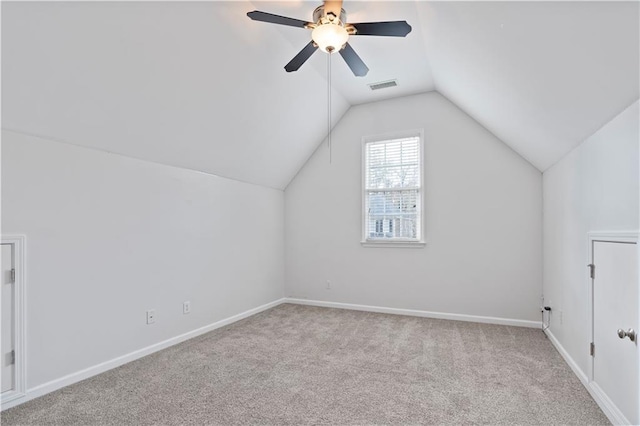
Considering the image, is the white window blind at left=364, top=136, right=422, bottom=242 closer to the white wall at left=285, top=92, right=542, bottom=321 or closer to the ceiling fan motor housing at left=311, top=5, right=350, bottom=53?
the white wall at left=285, top=92, right=542, bottom=321

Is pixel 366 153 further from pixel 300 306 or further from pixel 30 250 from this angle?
pixel 30 250

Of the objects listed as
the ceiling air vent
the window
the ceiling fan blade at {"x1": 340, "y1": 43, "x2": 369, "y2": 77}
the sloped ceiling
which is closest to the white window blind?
the window

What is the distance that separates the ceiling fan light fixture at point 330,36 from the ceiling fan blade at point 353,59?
0.50 feet

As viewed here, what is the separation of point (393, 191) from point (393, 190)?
0.02 meters

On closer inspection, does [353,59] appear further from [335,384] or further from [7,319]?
[7,319]

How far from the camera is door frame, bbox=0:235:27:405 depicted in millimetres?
2293

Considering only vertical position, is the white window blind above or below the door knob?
above

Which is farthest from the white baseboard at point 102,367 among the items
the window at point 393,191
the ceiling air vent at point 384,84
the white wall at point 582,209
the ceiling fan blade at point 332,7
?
the white wall at point 582,209

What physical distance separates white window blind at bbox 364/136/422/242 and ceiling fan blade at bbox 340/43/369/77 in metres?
2.09

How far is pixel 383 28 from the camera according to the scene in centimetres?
232

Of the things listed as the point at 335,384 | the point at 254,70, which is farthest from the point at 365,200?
the point at 335,384

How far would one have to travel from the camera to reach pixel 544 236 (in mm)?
3949

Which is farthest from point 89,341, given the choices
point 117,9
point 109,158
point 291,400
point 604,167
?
point 604,167

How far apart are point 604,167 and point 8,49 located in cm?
375
